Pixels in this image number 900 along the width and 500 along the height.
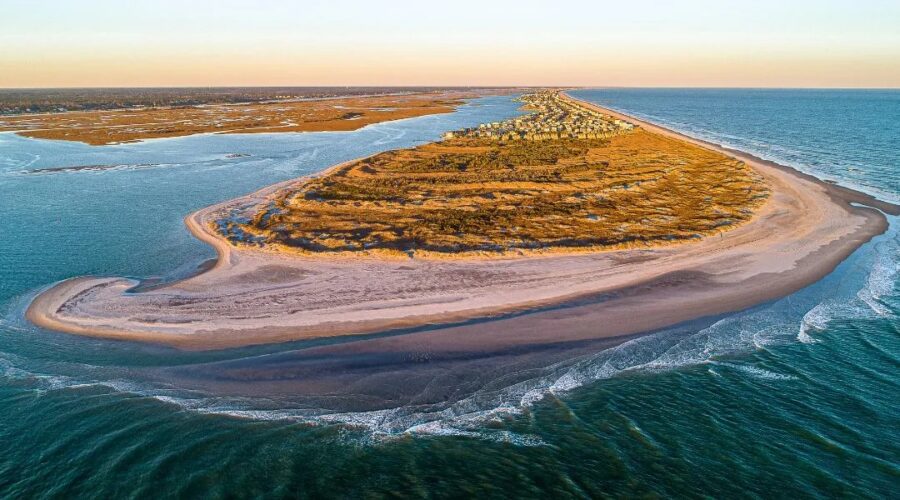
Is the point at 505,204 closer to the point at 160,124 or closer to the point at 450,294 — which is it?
the point at 450,294

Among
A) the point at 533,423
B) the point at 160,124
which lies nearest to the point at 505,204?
the point at 533,423

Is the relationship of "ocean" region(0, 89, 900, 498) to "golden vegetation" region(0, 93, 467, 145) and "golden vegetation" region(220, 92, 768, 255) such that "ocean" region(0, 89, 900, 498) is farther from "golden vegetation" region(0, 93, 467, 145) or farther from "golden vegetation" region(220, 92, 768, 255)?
"golden vegetation" region(0, 93, 467, 145)

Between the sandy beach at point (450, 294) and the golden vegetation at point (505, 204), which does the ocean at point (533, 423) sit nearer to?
the sandy beach at point (450, 294)

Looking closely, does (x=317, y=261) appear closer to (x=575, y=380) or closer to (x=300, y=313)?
(x=300, y=313)

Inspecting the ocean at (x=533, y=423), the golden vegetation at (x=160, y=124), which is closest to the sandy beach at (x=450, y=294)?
the ocean at (x=533, y=423)

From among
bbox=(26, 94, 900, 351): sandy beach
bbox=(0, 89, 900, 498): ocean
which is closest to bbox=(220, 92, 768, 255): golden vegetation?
bbox=(26, 94, 900, 351): sandy beach

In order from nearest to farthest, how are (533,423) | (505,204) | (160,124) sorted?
1. (533,423)
2. (505,204)
3. (160,124)
